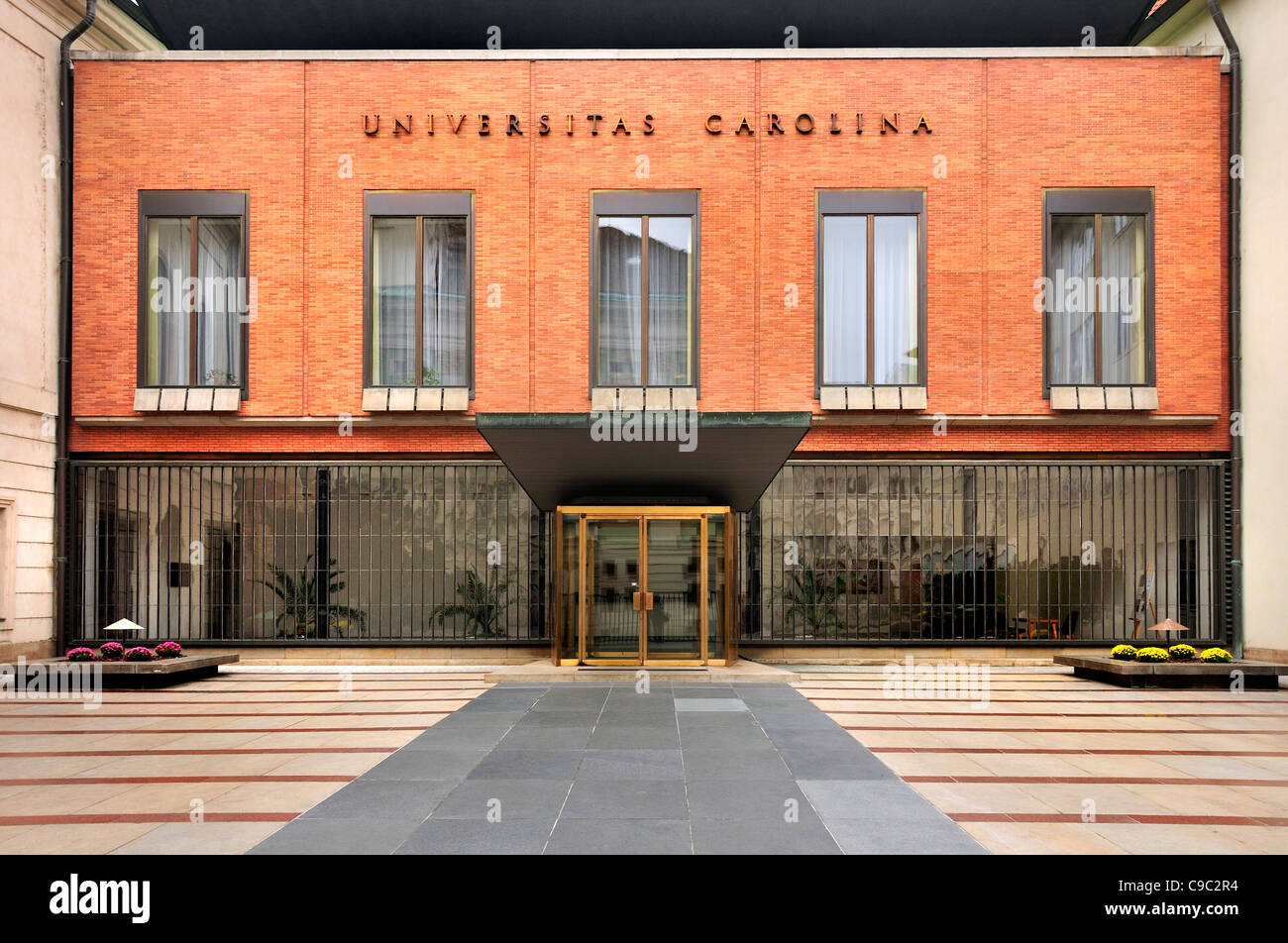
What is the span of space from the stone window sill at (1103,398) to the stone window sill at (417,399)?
516 inches

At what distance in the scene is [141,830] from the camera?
22.9 ft

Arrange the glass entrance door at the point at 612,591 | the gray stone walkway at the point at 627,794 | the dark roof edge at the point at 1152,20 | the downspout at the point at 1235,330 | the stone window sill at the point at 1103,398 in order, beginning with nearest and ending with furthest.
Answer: the gray stone walkway at the point at 627,794, the glass entrance door at the point at 612,591, the downspout at the point at 1235,330, the stone window sill at the point at 1103,398, the dark roof edge at the point at 1152,20

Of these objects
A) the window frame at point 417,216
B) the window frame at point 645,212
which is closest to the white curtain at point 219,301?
the window frame at point 417,216

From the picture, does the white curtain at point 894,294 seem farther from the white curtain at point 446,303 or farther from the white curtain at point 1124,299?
the white curtain at point 446,303

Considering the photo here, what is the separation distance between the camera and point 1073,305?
20.1 m

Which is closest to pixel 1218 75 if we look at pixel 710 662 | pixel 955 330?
pixel 955 330

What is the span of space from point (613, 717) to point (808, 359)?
10.7 m

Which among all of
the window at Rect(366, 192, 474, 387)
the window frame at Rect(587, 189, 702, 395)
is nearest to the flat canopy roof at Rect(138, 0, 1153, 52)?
the window at Rect(366, 192, 474, 387)

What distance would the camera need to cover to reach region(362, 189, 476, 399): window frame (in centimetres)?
2009

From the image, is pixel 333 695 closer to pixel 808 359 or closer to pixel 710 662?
pixel 710 662

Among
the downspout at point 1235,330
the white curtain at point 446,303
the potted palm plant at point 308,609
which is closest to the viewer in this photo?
the downspout at point 1235,330

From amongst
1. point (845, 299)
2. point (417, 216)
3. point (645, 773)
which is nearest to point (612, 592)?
point (645, 773)

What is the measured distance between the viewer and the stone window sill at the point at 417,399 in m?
19.7

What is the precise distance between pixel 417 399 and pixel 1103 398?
49.6 feet
